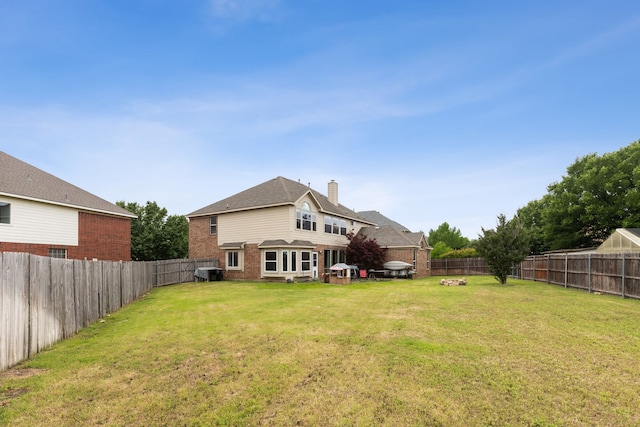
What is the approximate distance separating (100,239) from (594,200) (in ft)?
150

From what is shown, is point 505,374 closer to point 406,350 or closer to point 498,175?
point 406,350

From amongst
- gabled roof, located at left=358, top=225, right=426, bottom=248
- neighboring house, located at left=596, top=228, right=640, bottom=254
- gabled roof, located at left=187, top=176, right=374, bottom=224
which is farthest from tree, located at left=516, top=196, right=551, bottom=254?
gabled roof, located at left=187, top=176, right=374, bottom=224

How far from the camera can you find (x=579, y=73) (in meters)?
17.5

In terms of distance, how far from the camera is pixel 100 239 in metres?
23.7

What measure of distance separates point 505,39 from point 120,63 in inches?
748

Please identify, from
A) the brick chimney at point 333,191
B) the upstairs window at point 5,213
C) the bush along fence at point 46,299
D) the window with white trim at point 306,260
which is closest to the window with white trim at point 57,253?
the upstairs window at point 5,213

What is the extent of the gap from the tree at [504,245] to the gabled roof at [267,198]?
1249 centimetres

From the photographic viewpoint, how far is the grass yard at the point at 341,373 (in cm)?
434

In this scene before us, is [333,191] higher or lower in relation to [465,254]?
higher

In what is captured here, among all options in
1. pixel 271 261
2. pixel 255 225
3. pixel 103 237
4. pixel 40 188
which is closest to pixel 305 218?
pixel 255 225

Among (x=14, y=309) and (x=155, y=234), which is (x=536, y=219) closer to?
(x=155, y=234)

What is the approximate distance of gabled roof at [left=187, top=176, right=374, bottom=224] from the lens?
2567 centimetres

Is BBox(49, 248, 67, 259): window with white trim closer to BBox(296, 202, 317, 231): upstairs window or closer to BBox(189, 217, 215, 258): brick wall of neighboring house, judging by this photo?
BBox(189, 217, 215, 258): brick wall of neighboring house

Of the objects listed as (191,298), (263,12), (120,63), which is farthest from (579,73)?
(120,63)
